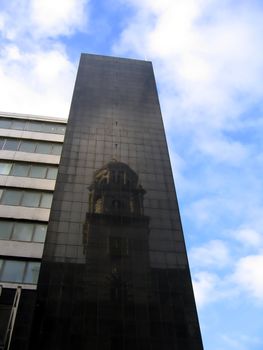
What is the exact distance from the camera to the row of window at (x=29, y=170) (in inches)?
1549

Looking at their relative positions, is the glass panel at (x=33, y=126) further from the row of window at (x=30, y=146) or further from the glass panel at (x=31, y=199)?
the glass panel at (x=31, y=199)

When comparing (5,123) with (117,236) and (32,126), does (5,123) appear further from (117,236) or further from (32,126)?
(117,236)

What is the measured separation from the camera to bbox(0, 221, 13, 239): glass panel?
109 ft

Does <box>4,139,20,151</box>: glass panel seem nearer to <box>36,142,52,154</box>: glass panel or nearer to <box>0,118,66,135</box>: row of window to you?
<box>0,118,66,135</box>: row of window

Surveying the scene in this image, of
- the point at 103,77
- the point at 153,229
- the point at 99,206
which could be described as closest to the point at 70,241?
the point at 99,206

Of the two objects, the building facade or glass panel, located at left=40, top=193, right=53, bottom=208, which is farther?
glass panel, located at left=40, top=193, right=53, bottom=208

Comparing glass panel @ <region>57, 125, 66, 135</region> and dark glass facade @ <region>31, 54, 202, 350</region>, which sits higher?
glass panel @ <region>57, 125, 66, 135</region>

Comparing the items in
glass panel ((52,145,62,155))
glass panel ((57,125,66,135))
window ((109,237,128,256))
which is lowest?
window ((109,237,128,256))

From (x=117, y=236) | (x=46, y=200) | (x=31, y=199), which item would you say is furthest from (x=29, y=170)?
(x=117, y=236)

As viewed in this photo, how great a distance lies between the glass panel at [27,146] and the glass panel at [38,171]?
2.75m

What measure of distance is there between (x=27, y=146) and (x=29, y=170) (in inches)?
167

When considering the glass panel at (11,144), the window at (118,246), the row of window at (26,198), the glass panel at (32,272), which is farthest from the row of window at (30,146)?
the glass panel at (32,272)

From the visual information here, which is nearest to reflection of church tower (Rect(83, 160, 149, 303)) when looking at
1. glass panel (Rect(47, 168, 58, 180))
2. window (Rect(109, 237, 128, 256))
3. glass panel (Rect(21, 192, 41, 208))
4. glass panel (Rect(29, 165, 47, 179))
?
window (Rect(109, 237, 128, 256))

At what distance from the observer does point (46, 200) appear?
1449 inches
